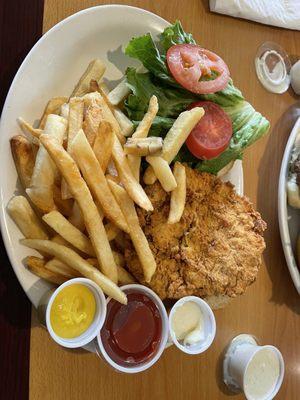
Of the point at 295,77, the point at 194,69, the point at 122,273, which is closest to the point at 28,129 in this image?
the point at 122,273

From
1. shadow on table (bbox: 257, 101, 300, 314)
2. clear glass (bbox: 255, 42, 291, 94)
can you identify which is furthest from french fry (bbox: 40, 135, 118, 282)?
clear glass (bbox: 255, 42, 291, 94)

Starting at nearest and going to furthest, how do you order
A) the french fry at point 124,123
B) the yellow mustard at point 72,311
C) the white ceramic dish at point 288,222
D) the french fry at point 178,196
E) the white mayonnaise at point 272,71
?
the yellow mustard at point 72,311
the french fry at point 178,196
the french fry at point 124,123
the white ceramic dish at point 288,222
the white mayonnaise at point 272,71

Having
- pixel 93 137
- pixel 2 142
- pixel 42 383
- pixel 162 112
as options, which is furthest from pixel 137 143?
pixel 42 383

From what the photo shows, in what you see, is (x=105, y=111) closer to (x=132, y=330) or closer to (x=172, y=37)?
(x=172, y=37)

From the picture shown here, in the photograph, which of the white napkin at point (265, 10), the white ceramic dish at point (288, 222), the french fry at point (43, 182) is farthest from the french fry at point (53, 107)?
the white ceramic dish at point (288, 222)

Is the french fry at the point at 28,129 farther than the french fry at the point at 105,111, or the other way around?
the french fry at the point at 105,111

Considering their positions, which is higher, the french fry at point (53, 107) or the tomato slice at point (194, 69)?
the tomato slice at point (194, 69)

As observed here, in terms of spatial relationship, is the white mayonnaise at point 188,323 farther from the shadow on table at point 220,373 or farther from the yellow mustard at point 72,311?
the shadow on table at point 220,373
